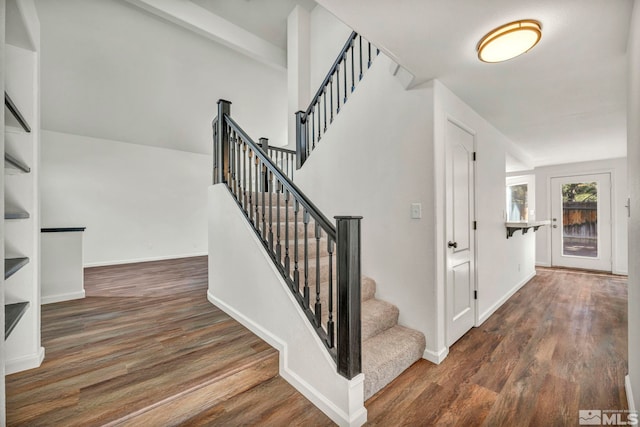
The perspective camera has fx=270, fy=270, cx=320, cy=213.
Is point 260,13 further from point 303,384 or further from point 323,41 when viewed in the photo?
point 303,384

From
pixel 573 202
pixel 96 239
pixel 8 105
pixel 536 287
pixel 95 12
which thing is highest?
pixel 95 12

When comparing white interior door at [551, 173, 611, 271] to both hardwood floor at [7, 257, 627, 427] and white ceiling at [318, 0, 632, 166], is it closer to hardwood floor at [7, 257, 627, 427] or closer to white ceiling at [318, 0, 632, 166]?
white ceiling at [318, 0, 632, 166]

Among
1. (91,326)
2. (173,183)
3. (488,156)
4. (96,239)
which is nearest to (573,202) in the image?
(488,156)

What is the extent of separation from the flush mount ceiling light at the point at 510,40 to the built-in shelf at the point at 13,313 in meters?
3.04

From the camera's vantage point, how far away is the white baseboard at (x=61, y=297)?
117 inches

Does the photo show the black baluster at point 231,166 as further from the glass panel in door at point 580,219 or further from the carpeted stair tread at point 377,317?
the glass panel in door at point 580,219

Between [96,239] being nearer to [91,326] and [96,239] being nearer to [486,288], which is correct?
[91,326]

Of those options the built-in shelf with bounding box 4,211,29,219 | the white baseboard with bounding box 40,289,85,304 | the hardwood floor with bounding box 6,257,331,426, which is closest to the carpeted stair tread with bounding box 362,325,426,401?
the hardwood floor with bounding box 6,257,331,426

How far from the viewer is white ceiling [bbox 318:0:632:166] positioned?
1367 millimetres

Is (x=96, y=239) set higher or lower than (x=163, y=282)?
higher

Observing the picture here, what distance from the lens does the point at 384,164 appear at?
8.04 ft

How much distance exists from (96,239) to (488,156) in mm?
6851

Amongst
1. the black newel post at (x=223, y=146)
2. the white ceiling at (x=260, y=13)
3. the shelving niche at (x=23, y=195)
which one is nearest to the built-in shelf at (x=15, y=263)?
the shelving niche at (x=23, y=195)

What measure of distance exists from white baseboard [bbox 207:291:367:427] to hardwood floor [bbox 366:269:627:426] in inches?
6.2
